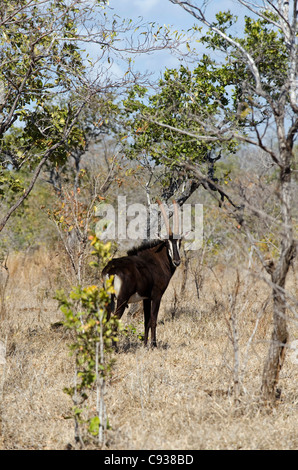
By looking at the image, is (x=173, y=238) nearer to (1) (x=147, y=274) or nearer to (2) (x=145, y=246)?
(2) (x=145, y=246)

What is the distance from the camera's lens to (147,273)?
25.2ft

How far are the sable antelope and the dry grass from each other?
658 millimetres

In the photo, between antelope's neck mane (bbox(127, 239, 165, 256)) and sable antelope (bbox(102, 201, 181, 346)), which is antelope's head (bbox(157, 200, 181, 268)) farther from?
antelope's neck mane (bbox(127, 239, 165, 256))

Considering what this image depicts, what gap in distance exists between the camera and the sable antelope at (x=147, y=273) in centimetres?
721

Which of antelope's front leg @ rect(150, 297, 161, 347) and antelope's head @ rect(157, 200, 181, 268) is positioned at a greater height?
antelope's head @ rect(157, 200, 181, 268)

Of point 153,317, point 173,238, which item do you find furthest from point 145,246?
point 153,317

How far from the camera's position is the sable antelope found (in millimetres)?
7207

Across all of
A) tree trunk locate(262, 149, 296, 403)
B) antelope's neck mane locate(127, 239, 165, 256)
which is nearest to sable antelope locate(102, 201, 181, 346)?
antelope's neck mane locate(127, 239, 165, 256)

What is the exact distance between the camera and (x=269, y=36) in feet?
24.7

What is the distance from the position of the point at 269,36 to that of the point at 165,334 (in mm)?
5157
